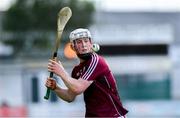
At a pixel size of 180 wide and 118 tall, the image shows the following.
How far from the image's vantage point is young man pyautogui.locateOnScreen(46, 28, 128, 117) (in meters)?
7.35

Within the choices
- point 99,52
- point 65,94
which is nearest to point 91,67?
point 65,94

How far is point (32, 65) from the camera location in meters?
34.5

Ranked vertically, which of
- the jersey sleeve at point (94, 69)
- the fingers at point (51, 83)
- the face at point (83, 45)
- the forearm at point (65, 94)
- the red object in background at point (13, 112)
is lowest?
the red object in background at point (13, 112)

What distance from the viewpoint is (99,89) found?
7504mm

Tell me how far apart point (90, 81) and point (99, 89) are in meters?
0.14

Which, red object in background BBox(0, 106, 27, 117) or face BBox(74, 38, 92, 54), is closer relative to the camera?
face BBox(74, 38, 92, 54)

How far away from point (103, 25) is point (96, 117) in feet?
125

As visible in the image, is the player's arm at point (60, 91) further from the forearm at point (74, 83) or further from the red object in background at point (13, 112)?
the red object in background at point (13, 112)

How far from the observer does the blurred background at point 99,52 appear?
3100 cm

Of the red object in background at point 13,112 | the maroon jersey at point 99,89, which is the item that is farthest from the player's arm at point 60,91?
the red object in background at point 13,112

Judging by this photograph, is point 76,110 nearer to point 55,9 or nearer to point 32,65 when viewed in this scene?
point 32,65

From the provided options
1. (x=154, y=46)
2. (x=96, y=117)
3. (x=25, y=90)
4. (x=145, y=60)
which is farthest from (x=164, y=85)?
(x=96, y=117)

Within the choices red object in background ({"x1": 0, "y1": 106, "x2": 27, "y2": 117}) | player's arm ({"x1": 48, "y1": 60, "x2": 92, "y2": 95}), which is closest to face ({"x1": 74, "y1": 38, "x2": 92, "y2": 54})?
player's arm ({"x1": 48, "y1": 60, "x2": 92, "y2": 95})

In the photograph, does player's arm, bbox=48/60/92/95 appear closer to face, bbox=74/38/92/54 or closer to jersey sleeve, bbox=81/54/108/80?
jersey sleeve, bbox=81/54/108/80
